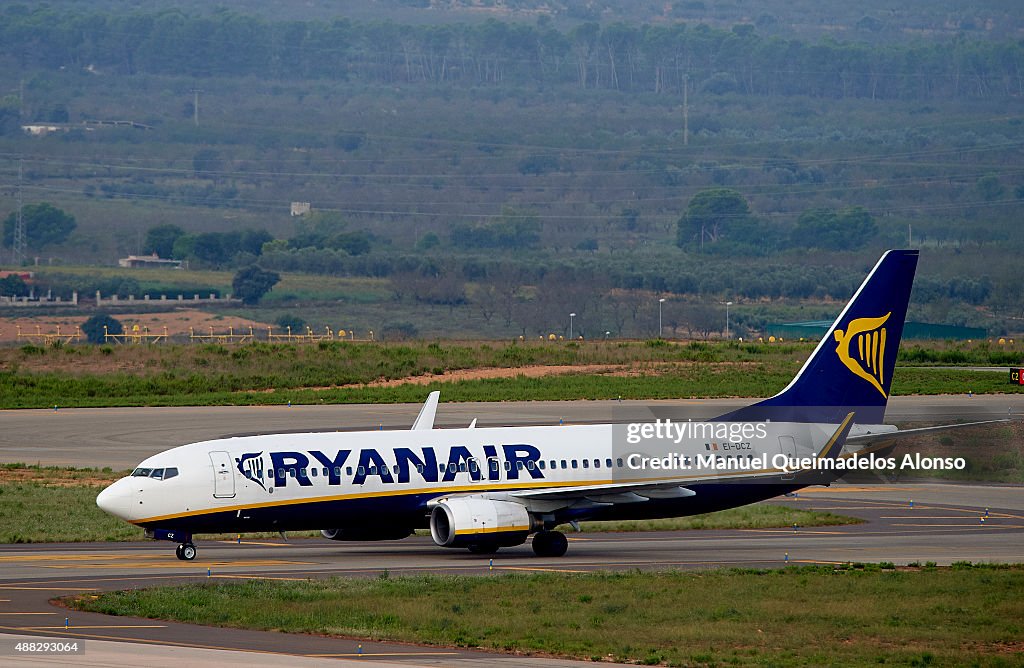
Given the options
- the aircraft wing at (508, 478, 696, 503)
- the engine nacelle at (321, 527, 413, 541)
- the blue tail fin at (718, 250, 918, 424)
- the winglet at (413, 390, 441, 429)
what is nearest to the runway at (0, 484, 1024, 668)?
the engine nacelle at (321, 527, 413, 541)

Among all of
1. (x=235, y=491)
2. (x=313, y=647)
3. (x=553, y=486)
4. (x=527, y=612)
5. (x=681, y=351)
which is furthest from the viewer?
(x=681, y=351)

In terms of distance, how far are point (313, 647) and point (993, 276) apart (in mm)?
179820

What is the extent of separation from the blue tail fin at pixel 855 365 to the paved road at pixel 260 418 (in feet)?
79.1

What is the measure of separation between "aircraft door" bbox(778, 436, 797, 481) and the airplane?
0.04 meters

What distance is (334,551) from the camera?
43.9m

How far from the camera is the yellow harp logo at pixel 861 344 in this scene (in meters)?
45.8

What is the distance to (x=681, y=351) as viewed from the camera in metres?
113

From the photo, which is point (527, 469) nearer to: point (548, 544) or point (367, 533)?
point (548, 544)

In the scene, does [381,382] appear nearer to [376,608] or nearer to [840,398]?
[840,398]

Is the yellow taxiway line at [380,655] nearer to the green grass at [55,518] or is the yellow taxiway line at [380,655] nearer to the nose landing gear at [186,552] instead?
the nose landing gear at [186,552]

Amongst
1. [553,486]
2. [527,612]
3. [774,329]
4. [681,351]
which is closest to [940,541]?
[553,486]

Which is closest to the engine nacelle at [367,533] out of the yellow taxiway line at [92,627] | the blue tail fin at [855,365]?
the blue tail fin at [855,365]

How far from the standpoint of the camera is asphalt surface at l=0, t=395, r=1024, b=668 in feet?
91.5

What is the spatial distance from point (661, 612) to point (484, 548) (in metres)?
9.75
